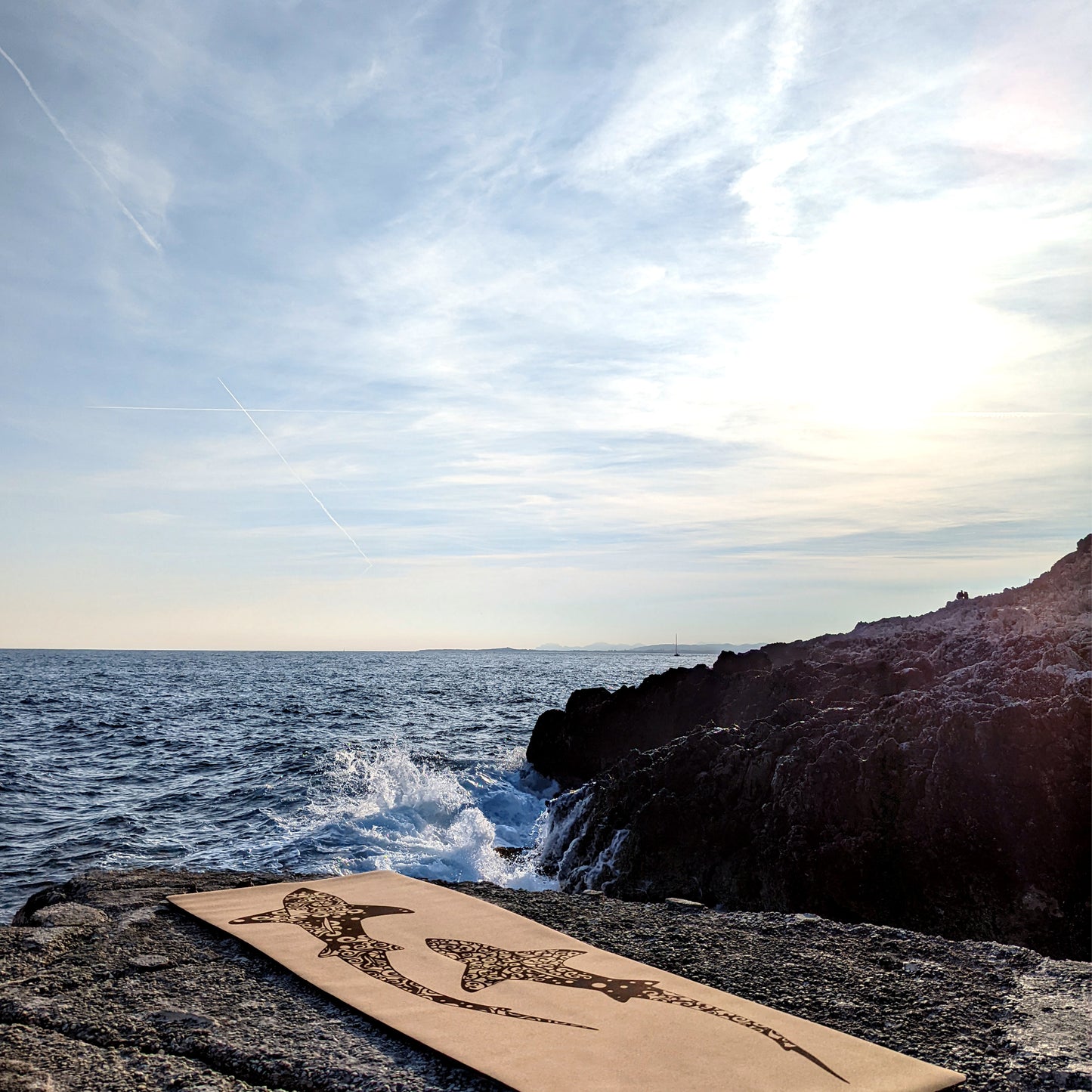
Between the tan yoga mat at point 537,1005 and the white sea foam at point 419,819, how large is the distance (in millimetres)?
4857

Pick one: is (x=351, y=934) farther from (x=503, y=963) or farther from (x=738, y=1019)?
(x=738, y=1019)

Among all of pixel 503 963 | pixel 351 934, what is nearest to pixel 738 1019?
pixel 503 963

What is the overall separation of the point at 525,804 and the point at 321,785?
410cm

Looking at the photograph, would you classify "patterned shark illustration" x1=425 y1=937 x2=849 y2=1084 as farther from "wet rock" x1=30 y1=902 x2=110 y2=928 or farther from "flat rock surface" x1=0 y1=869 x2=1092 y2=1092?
"wet rock" x1=30 y1=902 x2=110 y2=928

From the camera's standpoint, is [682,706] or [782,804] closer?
[782,804]

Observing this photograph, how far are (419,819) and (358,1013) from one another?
35.5ft

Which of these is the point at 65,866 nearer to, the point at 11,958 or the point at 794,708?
the point at 11,958

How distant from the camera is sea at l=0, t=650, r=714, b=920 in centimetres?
1116

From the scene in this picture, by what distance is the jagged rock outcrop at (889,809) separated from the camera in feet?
19.9

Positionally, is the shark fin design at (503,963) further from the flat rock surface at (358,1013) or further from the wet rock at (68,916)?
the wet rock at (68,916)

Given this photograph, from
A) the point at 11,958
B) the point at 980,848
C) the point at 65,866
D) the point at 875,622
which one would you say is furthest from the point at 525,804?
the point at 875,622

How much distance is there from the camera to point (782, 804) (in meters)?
7.40

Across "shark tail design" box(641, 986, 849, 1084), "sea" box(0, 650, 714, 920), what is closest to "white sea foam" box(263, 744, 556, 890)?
"sea" box(0, 650, 714, 920)

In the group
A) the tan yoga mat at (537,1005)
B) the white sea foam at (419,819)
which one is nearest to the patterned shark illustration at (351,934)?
the tan yoga mat at (537,1005)
